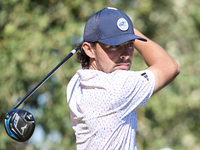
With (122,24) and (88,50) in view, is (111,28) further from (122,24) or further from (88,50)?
(88,50)

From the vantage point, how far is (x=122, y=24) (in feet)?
7.04

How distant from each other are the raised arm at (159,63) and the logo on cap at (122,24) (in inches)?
10.6

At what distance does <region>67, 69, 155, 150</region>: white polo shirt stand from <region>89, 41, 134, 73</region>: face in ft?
0.14

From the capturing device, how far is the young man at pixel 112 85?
209 centimetres

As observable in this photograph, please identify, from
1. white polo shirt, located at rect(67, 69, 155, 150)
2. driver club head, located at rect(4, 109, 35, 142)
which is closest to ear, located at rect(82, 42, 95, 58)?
white polo shirt, located at rect(67, 69, 155, 150)

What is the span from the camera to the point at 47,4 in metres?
5.58

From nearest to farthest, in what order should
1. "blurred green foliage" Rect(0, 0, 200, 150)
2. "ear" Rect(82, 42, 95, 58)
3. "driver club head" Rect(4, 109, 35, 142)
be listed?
"ear" Rect(82, 42, 95, 58) < "driver club head" Rect(4, 109, 35, 142) < "blurred green foliage" Rect(0, 0, 200, 150)

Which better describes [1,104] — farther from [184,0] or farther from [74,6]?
[184,0]

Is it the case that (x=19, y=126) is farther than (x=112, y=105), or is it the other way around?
(x=19, y=126)

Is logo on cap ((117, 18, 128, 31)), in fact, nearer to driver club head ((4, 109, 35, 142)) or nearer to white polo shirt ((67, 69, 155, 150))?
white polo shirt ((67, 69, 155, 150))

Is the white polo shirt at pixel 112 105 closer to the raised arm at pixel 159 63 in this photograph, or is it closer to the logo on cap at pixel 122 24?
the raised arm at pixel 159 63

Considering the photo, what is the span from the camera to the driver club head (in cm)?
234

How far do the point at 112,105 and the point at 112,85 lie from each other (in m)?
0.11

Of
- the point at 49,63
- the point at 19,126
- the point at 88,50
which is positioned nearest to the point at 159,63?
the point at 88,50
